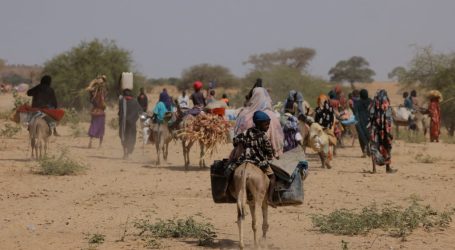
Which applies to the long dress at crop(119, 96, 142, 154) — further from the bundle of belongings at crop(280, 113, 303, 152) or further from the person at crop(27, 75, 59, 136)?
the bundle of belongings at crop(280, 113, 303, 152)

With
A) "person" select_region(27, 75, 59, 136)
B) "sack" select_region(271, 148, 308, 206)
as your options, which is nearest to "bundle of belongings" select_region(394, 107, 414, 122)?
"person" select_region(27, 75, 59, 136)

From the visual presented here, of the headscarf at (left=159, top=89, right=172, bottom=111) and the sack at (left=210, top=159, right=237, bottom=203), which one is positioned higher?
the headscarf at (left=159, top=89, right=172, bottom=111)

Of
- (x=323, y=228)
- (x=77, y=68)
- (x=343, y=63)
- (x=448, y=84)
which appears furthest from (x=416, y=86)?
(x=343, y=63)

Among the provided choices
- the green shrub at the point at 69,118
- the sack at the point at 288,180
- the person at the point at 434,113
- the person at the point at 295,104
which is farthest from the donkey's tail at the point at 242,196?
the green shrub at the point at 69,118

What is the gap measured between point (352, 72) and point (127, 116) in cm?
6430

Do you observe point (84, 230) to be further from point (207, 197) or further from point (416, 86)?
point (416, 86)

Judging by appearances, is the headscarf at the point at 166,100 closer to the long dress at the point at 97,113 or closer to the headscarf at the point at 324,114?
the long dress at the point at 97,113

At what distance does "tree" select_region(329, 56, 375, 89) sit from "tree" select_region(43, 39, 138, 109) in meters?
42.9

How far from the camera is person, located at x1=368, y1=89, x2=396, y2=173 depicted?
1750cm

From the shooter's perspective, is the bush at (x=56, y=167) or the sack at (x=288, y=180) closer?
the sack at (x=288, y=180)

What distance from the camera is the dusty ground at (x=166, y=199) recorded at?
404 inches

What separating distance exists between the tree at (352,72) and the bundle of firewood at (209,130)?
67.9m

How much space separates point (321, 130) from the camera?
18.4 m

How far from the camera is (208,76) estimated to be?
70438 mm
